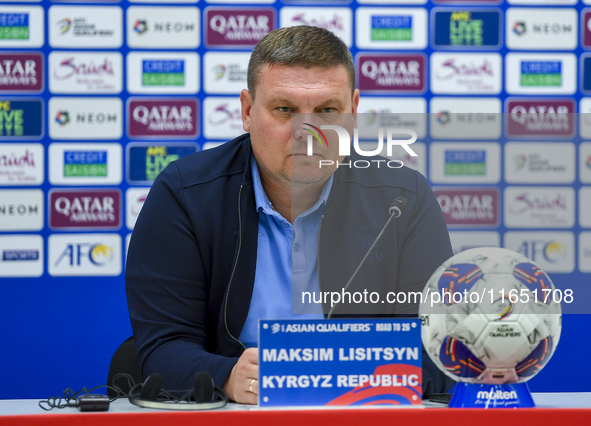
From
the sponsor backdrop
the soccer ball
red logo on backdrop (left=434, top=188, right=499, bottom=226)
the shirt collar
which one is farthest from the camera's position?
the sponsor backdrop

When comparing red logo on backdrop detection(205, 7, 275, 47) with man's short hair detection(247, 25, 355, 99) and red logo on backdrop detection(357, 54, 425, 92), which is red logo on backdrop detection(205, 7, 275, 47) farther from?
man's short hair detection(247, 25, 355, 99)

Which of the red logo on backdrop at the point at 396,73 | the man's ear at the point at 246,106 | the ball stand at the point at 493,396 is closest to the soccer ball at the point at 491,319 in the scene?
the ball stand at the point at 493,396

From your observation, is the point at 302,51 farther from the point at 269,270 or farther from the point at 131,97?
the point at 131,97

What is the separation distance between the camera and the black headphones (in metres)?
0.72

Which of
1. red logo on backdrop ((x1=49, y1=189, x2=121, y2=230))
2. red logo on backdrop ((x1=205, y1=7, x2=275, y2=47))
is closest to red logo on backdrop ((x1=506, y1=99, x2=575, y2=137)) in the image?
red logo on backdrop ((x1=205, y1=7, x2=275, y2=47))

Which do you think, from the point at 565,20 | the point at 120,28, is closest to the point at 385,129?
the point at 120,28

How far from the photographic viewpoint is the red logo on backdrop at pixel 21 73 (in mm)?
2162

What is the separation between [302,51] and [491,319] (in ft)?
2.18

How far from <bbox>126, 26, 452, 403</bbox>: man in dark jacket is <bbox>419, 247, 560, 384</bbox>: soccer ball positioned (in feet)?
0.38

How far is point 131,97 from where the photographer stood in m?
2.19

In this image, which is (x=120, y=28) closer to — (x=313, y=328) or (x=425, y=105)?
(x=425, y=105)

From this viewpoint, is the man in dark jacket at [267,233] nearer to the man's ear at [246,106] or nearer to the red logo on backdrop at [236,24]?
the man's ear at [246,106]

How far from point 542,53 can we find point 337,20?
2.72 feet

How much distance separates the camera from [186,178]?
48.9 inches
